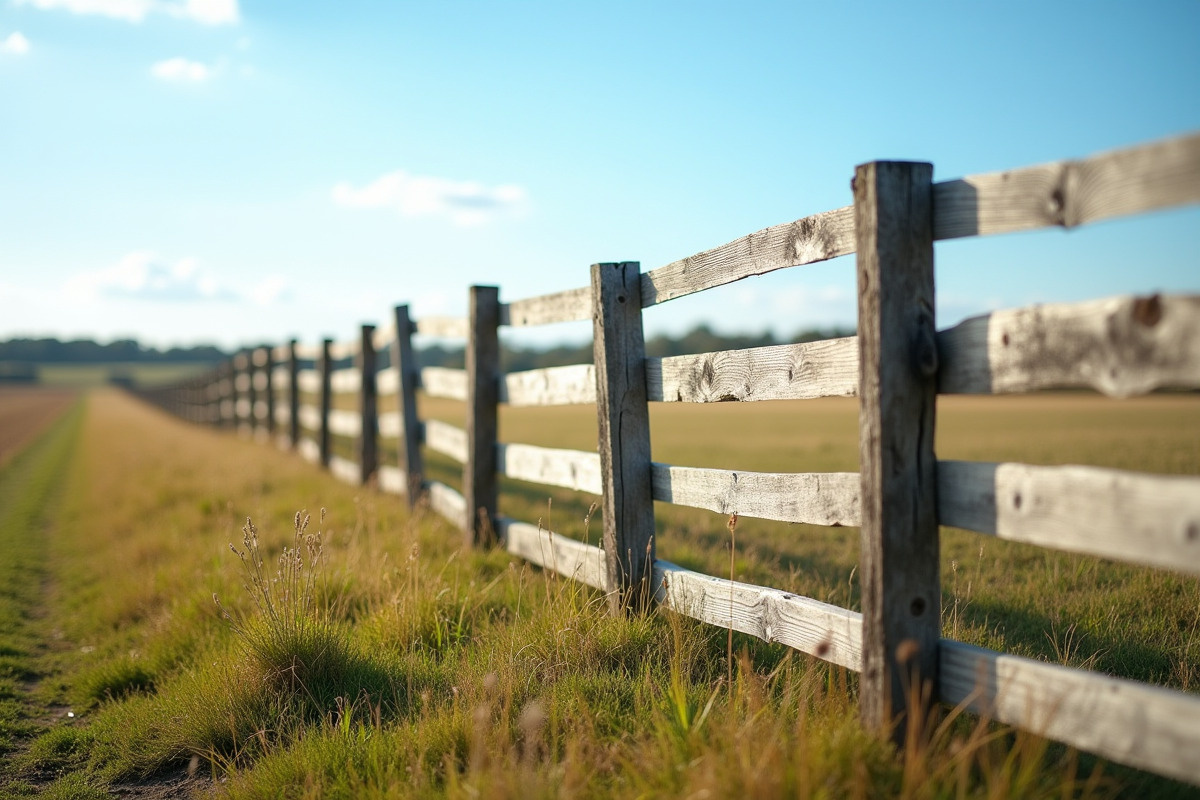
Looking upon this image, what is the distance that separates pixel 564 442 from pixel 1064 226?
47.9 ft

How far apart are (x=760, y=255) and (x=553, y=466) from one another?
2431 mm

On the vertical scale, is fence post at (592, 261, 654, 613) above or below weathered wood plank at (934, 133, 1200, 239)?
below

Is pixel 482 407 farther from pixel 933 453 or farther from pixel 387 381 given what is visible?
pixel 933 453

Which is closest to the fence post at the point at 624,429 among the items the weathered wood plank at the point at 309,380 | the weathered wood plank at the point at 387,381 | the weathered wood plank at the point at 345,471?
the weathered wood plank at the point at 387,381

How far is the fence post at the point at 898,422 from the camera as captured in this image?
2598 mm

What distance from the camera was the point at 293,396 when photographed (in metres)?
14.2

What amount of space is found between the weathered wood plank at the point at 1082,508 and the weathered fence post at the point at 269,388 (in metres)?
15.0

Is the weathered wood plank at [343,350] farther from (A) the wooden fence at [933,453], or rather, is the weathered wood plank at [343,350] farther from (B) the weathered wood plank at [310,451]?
(A) the wooden fence at [933,453]

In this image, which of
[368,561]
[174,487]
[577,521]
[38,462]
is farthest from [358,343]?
[38,462]

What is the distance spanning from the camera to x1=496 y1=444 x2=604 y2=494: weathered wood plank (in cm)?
483

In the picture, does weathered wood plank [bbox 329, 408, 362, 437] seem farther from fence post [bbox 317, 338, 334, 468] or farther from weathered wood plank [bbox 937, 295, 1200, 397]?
weathered wood plank [bbox 937, 295, 1200, 397]

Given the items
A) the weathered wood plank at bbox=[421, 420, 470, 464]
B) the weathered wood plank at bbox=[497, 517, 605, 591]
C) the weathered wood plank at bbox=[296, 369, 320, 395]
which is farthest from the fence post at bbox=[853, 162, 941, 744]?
the weathered wood plank at bbox=[296, 369, 320, 395]

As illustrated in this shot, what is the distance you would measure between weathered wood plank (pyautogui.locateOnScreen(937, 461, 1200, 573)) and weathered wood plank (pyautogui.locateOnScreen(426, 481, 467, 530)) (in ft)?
14.9

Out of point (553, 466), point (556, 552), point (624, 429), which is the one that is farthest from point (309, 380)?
point (624, 429)
